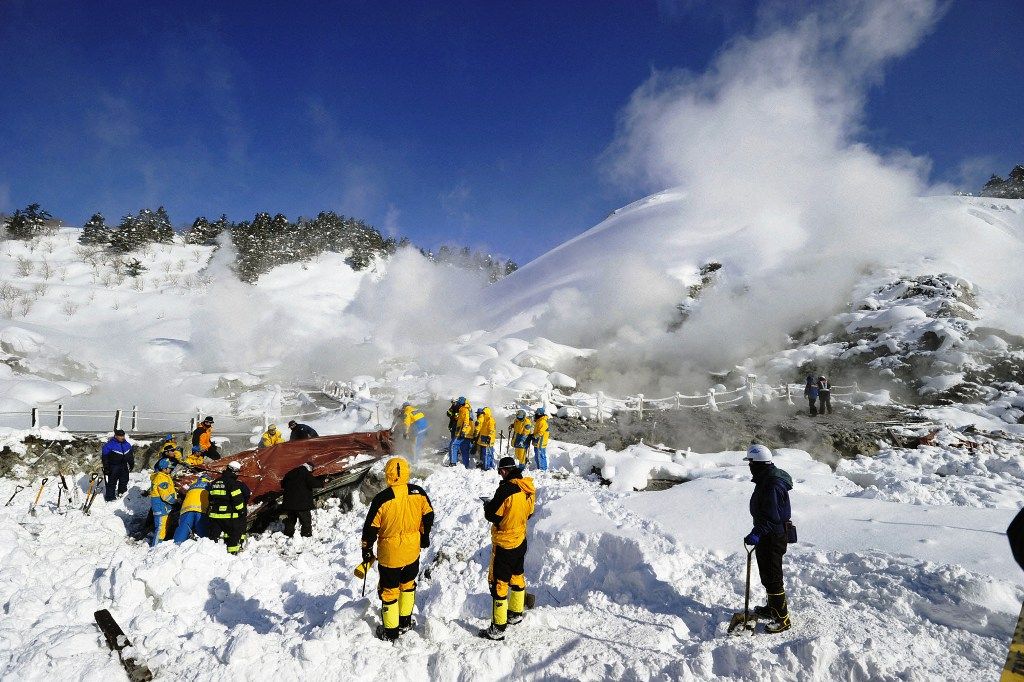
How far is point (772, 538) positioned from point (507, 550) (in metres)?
2.21

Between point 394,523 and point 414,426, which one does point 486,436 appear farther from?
point 394,523

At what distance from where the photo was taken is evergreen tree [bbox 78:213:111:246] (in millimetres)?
52406

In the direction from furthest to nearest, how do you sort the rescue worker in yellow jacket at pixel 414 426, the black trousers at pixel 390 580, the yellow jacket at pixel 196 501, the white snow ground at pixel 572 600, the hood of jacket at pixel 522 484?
the rescue worker in yellow jacket at pixel 414 426 < the yellow jacket at pixel 196 501 < the hood of jacket at pixel 522 484 < the black trousers at pixel 390 580 < the white snow ground at pixel 572 600

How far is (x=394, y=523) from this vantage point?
411cm

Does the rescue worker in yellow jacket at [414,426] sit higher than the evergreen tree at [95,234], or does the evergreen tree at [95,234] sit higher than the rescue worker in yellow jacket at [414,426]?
the evergreen tree at [95,234]

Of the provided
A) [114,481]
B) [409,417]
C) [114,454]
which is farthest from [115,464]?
[409,417]

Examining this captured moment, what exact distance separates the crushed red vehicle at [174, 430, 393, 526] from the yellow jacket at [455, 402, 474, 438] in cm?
188

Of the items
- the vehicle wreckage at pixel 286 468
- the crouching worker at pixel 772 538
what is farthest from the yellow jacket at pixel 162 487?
the crouching worker at pixel 772 538

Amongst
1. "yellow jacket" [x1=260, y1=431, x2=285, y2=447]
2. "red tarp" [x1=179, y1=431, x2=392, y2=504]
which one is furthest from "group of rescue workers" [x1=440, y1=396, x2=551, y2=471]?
"yellow jacket" [x1=260, y1=431, x2=285, y2=447]

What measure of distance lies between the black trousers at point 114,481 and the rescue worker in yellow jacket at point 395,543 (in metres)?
7.38

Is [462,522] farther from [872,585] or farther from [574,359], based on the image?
[574,359]

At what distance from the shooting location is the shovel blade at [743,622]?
12.8 feet

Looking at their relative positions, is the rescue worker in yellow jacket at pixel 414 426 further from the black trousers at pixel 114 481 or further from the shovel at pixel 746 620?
the shovel at pixel 746 620

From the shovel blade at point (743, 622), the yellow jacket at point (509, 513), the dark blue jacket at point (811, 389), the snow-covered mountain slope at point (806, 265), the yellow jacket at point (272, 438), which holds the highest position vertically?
the snow-covered mountain slope at point (806, 265)
